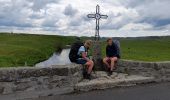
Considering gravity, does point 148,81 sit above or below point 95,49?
below

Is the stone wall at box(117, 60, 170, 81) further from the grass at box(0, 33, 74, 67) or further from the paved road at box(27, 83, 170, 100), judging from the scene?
the grass at box(0, 33, 74, 67)

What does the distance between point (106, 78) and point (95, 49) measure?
1348 millimetres

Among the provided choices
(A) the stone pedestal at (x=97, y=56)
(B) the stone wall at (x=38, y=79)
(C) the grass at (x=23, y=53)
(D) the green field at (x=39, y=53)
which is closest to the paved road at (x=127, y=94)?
(B) the stone wall at (x=38, y=79)

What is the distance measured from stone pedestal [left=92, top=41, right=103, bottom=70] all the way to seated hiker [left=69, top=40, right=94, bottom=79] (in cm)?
89

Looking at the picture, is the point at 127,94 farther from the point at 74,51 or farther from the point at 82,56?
the point at 74,51

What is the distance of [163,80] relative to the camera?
543 inches

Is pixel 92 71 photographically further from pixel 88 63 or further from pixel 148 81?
pixel 148 81

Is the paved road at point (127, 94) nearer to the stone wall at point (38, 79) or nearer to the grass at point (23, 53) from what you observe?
the stone wall at point (38, 79)

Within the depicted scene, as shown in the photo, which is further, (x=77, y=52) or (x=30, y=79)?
(x=77, y=52)

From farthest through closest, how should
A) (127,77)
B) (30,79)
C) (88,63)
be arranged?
(127,77) < (88,63) < (30,79)

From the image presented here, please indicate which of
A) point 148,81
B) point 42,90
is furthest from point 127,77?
point 42,90

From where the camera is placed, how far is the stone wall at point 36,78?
1030 centimetres

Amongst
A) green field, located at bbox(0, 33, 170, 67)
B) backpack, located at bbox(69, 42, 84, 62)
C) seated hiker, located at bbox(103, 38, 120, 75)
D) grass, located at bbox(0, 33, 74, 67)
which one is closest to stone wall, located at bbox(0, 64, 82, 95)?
backpack, located at bbox(69, 42, 84, 62)

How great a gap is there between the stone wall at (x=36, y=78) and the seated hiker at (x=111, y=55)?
190 centimetres
